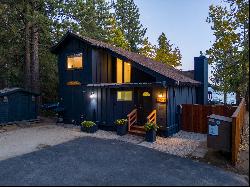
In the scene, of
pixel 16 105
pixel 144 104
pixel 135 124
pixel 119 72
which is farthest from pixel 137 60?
pixel 16 105

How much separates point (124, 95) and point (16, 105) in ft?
31.2

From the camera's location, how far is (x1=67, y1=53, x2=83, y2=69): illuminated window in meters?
20.2

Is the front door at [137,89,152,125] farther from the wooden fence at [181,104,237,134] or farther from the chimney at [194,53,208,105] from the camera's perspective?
the chimney at [194,53,208,105]

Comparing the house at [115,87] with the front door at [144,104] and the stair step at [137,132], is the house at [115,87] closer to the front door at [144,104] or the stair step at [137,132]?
the front door at [144,104]

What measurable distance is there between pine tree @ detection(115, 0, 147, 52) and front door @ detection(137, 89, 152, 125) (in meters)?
34.3

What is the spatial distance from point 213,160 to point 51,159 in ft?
23.9

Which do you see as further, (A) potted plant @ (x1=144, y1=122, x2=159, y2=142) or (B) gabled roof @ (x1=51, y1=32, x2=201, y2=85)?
(B) gabled roof @ (x1=51, y1=32, x2=201, y2=85)

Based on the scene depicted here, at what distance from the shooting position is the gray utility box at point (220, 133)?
10992 millimetres

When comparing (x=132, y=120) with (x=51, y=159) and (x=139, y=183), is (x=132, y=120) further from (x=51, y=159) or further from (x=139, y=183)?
(x=139, y=183)

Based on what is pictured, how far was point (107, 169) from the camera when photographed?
9797 millimetres

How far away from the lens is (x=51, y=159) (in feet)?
36.9

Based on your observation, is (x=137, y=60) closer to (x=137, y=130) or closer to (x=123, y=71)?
(x=123, y=71)

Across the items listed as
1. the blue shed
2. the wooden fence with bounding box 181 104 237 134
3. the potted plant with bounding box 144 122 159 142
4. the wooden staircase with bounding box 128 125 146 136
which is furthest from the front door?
the blue shed

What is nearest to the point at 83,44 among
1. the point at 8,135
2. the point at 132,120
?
the point at 132,120
